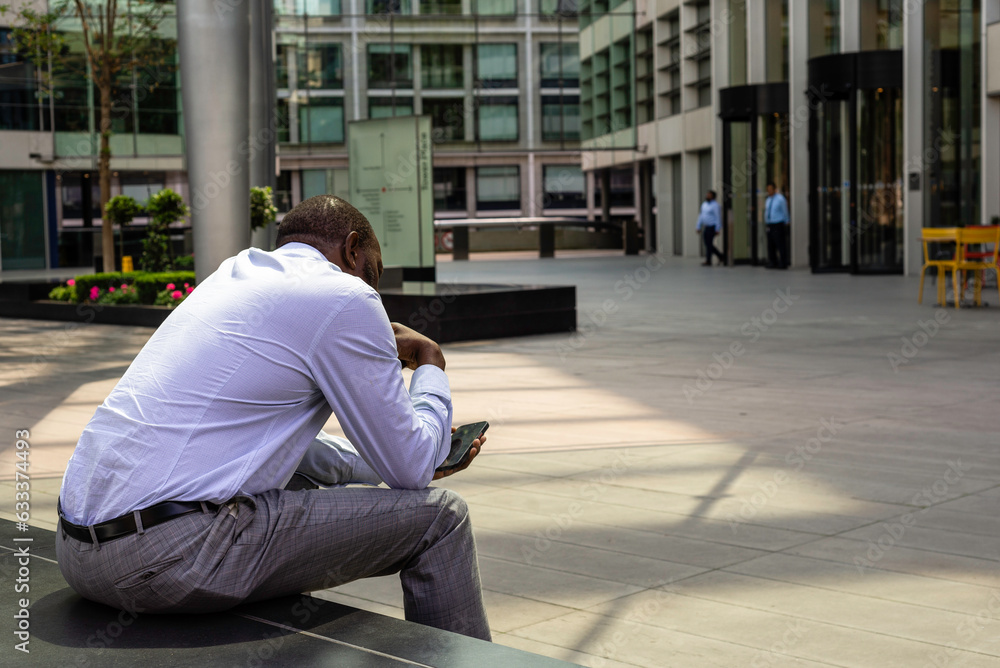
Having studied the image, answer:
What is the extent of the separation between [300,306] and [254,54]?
52.2 ft

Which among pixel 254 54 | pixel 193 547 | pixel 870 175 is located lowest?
pixel 193 547

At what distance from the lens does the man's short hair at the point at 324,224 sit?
8.46 feet

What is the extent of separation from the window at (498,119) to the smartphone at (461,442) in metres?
49.3

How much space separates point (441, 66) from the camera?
49.2 m

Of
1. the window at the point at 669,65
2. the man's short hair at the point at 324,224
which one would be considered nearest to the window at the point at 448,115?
the window at the point at 669,65

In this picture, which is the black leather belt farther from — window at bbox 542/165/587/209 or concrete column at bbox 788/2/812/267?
window at bbox 542/165/587/209

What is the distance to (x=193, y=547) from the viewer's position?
2.29m

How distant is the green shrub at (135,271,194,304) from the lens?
16219mm

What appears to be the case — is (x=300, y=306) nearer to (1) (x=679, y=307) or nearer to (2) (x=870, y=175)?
(1) (x=679, y=307)

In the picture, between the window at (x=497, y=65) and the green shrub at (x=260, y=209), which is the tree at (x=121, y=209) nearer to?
the green shrub at (x=260, y=209)

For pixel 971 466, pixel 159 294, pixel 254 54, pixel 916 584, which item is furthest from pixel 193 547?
pixel 254 54

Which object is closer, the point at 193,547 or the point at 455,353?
the point at 193,547

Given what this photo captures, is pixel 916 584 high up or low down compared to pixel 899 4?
down

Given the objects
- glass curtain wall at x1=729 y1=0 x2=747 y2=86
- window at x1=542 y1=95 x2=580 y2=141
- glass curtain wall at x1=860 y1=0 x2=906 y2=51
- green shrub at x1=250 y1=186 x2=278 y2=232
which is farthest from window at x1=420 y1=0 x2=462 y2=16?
green shrub at x1=250 y1=186 x2=278 y2=232
